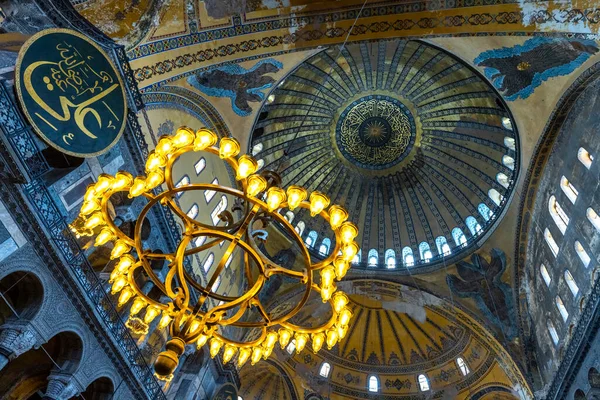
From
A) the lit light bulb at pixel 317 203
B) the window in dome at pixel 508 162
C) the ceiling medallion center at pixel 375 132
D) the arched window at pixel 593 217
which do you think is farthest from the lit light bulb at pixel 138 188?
the window in dome at pixel 508 162

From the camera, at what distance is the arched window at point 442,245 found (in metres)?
13.7

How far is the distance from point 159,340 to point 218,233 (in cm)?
545

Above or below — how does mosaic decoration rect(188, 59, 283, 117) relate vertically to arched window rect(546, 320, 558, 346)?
above

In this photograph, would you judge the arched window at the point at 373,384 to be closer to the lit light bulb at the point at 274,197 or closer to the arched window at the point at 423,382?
the arched window at the point at 423,382

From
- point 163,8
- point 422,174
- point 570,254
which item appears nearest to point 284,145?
point 422,174

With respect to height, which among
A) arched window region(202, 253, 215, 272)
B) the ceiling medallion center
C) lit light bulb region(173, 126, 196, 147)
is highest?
the ceiling medallion center

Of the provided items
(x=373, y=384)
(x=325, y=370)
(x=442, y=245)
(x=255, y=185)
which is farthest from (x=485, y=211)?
(x=255, y=185)

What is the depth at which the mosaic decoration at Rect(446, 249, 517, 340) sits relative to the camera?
11.5 meters

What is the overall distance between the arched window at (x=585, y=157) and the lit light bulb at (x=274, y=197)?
7220 mm

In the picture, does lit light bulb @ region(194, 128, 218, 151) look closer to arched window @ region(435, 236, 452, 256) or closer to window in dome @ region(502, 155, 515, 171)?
window in dome @ region(502, 155, 515, 171)

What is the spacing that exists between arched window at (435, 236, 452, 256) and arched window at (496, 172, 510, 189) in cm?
275

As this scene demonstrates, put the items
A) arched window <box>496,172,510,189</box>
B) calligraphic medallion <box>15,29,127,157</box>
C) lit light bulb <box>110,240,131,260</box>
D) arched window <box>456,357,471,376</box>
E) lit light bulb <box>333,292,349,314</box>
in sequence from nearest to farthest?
lit light bulb <box>110,240,131,260</box> → calligraphic medallion <box>15,29,127,157</box> → lit light bulb <box>333,292,349,314</box> → arched window <box>496,172,510,189</box> → arched window <box>456,357,471,376</box>

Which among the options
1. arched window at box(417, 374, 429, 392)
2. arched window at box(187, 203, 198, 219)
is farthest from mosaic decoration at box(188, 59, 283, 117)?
arched window at box(417, 374, 429, 392)

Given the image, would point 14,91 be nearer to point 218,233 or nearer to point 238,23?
point 218,233
